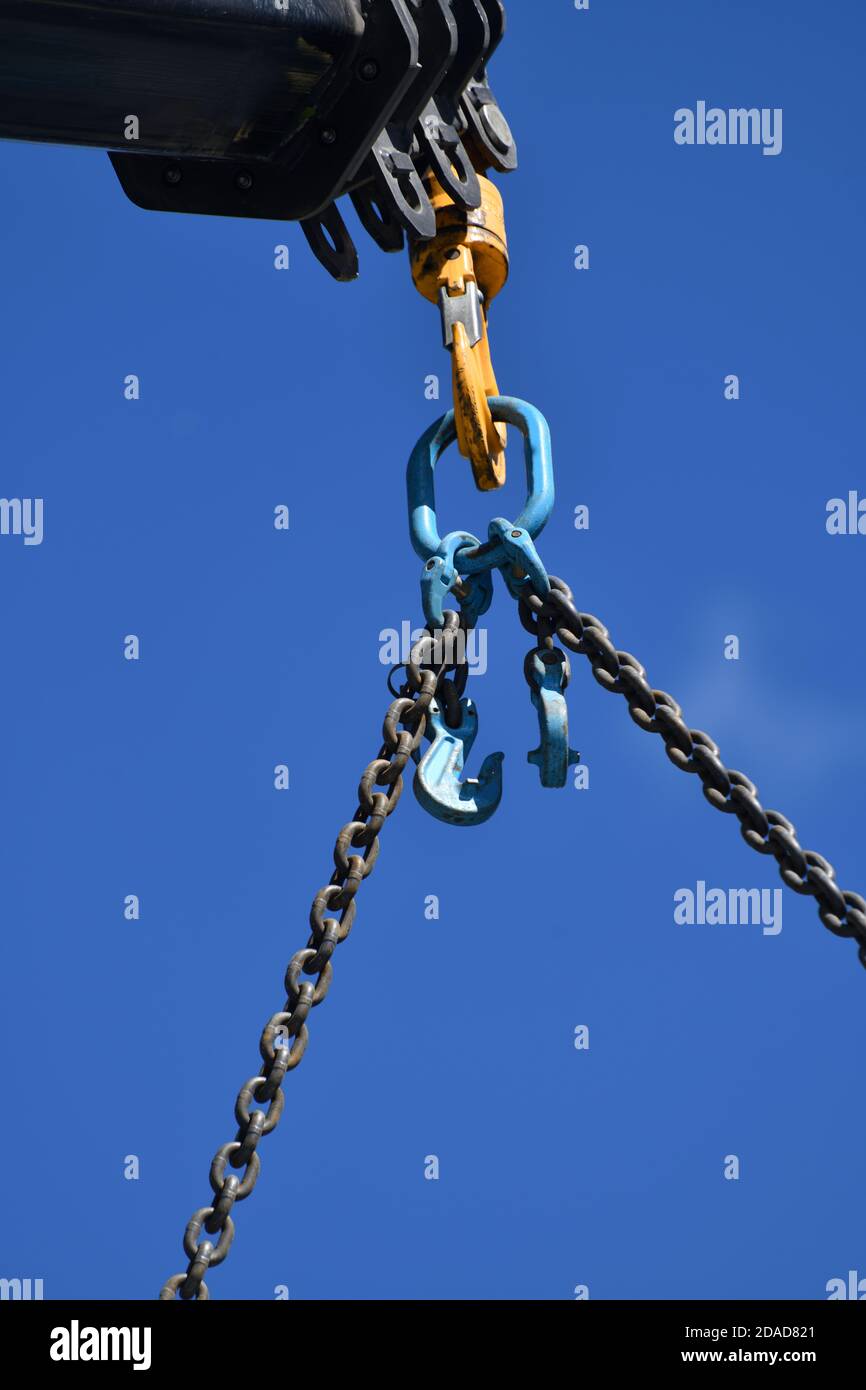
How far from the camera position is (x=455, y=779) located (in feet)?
19.7

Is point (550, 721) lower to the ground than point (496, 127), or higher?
lower

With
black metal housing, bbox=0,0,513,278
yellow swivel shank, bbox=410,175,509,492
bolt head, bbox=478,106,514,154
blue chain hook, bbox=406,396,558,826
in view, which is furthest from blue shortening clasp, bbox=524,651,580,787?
bolt head, bbox=478,106,514,154

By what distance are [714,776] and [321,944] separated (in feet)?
3.20

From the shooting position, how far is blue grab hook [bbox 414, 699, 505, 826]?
235 inches

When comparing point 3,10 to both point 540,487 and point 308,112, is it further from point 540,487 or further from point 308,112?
point 540,487

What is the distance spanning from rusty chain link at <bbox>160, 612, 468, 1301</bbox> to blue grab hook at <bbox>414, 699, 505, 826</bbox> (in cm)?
7

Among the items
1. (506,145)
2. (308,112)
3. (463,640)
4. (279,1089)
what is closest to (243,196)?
(308,112)

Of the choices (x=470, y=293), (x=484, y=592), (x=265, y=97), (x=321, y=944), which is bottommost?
(x=321, y=944)

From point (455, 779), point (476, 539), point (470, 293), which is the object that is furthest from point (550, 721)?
point (470, 293)

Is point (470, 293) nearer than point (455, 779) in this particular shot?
No

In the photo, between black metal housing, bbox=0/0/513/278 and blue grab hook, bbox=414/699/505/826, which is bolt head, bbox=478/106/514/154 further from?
blue grab hook, bbox=414/699/505/826

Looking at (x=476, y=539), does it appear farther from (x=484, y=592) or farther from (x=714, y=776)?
(x=714, y=776)

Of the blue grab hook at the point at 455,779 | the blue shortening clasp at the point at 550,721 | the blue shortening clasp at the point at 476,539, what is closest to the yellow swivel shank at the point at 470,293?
the blue shortening clasp at the point at 476,539

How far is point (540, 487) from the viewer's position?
20.4 feet
